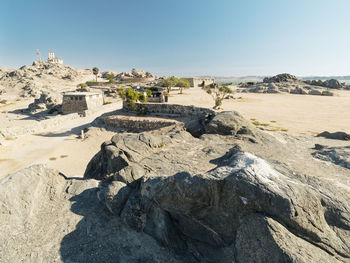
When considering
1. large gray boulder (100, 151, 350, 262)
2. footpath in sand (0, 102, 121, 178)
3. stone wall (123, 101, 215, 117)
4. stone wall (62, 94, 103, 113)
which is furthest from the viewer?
stone wall (62, 94, 103, 113)

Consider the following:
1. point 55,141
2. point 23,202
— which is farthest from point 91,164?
point 55,141

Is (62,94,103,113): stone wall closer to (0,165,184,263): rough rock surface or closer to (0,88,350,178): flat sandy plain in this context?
(0,88,350,178): flat sandy plain

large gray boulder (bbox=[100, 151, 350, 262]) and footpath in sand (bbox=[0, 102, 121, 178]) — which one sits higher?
large gray boulder (bbox=[100, 151, 350, 262])

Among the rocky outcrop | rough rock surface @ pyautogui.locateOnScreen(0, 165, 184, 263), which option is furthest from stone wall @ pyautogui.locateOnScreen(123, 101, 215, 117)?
rough rock surface @ pyautogui.locateOnScreen(0, 165, 184, 263)

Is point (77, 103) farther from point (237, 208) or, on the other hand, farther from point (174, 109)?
point (237, 208)

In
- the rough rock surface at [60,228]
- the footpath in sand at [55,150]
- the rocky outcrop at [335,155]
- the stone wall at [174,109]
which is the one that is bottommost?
the footpath in sand at [55,150]

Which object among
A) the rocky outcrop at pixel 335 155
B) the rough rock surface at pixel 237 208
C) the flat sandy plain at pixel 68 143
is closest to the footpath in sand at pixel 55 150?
the flat sandy plain at pixel 68 143

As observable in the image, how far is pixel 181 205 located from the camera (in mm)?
5402

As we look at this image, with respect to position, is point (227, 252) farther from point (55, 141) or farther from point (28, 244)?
point (55, 141)

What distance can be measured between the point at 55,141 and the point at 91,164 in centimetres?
1516

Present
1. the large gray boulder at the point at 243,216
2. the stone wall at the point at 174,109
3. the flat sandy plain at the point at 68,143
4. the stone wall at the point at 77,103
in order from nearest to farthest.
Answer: the large gray boulder at the point at 243,216, the flat sandy plain at the point at 68,143, the stone wall at the point at 174,109, the stone wall at the point at 77,103

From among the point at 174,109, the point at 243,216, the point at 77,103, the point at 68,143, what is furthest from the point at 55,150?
the point at 77,103

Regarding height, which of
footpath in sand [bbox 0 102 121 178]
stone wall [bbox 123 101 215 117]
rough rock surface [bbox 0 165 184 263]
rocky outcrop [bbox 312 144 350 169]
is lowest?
footpath in sand [bbox 0 102 121 178]

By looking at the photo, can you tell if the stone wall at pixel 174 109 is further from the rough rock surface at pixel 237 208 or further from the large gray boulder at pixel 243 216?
the large gray boulder at pixel 243 216
